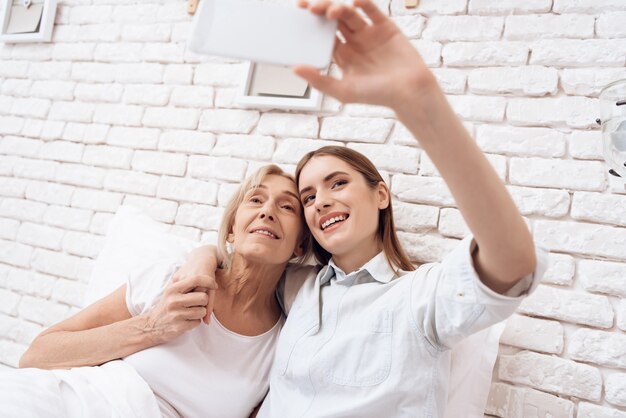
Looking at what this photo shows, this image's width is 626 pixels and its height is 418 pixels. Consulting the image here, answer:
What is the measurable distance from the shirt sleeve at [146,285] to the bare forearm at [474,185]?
88cm

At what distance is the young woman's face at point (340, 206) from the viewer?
120cm

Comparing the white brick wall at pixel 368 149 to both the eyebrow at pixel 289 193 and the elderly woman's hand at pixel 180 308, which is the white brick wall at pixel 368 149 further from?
the elderly woman's hand at pixel 180 308

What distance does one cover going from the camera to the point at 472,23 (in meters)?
1.38

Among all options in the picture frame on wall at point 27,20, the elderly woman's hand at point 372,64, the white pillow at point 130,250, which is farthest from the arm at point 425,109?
the picture frame on wall at point 27,20

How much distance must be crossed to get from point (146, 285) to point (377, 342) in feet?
2.14

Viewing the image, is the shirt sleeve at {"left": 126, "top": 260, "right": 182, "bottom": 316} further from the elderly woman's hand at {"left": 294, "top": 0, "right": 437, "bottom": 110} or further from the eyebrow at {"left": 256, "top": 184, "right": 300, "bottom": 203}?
the elderly woman's hand at {"left": 294, "top": 0, "right": 437, "bottom": 110}

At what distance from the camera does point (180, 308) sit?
3.88ft

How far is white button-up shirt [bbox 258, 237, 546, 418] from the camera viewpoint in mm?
886

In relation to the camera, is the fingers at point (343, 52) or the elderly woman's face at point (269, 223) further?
the elderly woman's face at point (269, 223)

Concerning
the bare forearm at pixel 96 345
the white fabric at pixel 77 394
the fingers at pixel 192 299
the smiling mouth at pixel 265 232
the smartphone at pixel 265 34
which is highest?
the smartphone at pixel 265 34

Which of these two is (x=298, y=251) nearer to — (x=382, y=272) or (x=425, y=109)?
(x=382, y=272)

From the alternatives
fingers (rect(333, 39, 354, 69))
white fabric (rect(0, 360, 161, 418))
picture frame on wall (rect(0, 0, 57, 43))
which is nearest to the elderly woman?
white fabric (rect(0, 360, 161, 418))

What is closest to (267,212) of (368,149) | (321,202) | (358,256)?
(321,202)

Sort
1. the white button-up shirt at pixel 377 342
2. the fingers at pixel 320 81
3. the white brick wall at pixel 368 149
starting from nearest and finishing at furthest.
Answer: the fingers at pixel 320 81, the white button-up shirt at pixel 377 342, the white brick wall at pixel 368 149
